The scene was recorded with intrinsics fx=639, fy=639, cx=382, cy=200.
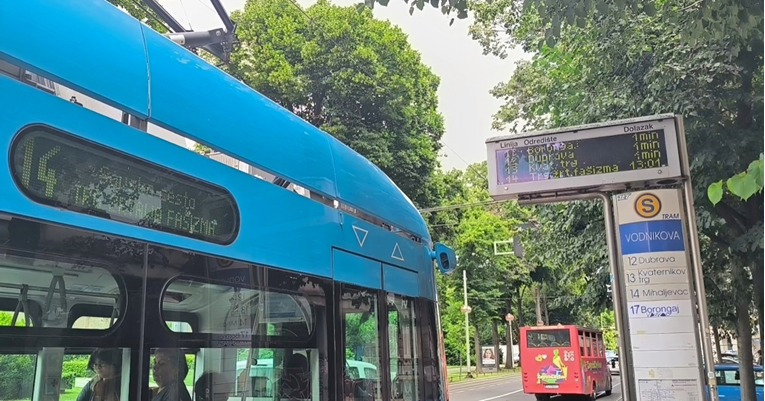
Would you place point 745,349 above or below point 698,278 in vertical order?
below

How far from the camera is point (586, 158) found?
5645 millimetres

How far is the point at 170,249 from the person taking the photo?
109 inches

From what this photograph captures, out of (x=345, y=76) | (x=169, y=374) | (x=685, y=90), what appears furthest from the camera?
(x=345, y=76)

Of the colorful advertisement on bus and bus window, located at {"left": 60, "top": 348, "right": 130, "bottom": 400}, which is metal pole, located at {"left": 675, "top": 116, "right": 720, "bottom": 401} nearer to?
bus window, located at {"left": 60, "top": 348, "right": 130, "bottom": 400}

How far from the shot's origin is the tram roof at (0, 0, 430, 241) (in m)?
2.35

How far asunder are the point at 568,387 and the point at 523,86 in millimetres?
11231

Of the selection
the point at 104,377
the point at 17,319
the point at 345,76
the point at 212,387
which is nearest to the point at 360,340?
the point at 212,387

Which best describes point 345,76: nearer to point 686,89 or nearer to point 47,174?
point 686,89

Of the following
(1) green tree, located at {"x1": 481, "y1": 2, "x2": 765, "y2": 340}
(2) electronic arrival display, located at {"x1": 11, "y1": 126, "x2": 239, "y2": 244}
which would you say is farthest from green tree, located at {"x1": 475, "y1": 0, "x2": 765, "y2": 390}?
(2) electronic arrival display, located at {"x1": 11, "y1": 126, "x2": 239, "y2": 244}

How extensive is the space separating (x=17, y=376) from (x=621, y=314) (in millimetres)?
5101

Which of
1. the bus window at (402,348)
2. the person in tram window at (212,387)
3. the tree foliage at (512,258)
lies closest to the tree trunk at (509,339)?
the tree foliage at (512,258)

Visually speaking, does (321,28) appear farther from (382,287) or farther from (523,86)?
(382,287)

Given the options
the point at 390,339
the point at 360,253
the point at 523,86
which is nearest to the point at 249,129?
the point at 360,253

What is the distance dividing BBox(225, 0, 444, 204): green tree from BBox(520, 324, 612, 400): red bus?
7511 mm
